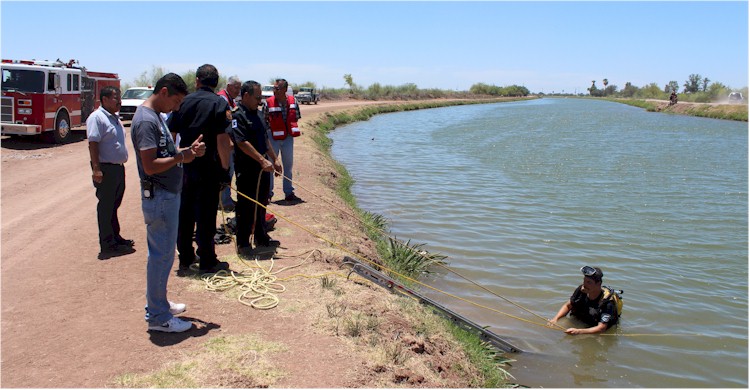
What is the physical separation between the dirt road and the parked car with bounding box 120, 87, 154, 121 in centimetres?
1453

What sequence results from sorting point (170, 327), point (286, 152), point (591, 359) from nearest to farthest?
point (170, 327)
point (591, 359)
point (286, 152)

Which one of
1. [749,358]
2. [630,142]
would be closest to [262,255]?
[749,358]

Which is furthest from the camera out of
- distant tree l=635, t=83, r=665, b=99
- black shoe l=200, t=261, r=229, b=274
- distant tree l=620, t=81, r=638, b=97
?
distant tree l=620, t=81, r=638, b=97

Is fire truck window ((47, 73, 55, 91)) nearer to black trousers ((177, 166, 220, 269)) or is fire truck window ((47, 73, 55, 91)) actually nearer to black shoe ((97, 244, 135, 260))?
black shoe ((97, 244, 135, 260))

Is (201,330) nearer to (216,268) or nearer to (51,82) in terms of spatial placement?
(216,268)

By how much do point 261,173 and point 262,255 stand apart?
36.4 inches

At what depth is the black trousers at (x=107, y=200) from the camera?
6297 millimetres

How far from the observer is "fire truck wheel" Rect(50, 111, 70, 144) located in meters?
16.2

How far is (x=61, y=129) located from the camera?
1645 centimetres

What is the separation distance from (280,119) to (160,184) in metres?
4.62

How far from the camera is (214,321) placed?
4.77 metres

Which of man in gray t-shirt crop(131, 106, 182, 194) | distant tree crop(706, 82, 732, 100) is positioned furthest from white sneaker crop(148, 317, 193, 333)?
distant tree crop(706, 82, 732, 100)

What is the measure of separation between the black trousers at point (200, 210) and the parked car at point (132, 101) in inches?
674

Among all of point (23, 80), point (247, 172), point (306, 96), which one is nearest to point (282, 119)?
point (247, 172)
